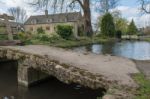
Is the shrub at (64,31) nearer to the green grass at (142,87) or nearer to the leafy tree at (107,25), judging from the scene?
the leafy tree at (107,25)

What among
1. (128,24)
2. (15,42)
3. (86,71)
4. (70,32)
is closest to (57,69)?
(86,71)

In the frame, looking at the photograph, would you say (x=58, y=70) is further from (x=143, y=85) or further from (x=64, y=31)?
(x=64, y=31)

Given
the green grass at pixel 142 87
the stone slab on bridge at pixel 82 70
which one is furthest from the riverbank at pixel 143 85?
the stone slab on bridge at pixel 82 70

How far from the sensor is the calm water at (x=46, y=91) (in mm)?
6570

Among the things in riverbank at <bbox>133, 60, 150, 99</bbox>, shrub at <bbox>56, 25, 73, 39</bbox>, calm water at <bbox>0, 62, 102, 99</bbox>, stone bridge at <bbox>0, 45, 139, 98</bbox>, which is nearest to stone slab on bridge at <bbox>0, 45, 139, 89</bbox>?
stone bridge at <bbox>0, 45, 139, 98</bbox>

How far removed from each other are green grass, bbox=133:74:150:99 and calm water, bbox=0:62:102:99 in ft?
5.03

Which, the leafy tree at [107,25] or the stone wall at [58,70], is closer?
the stone wall at [58,70]

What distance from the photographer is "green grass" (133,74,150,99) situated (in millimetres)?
4159

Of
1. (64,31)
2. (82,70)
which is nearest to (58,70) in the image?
(82,70)

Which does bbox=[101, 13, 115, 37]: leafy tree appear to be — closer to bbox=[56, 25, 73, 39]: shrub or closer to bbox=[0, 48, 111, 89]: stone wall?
bbox=[56, 25, 73, 39]: shrub

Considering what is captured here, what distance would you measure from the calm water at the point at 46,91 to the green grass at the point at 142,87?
5.03 feet

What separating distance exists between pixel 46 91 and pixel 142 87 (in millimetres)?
3185

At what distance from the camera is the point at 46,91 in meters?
7.10

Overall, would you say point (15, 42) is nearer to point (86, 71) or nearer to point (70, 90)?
point (70, 90)
